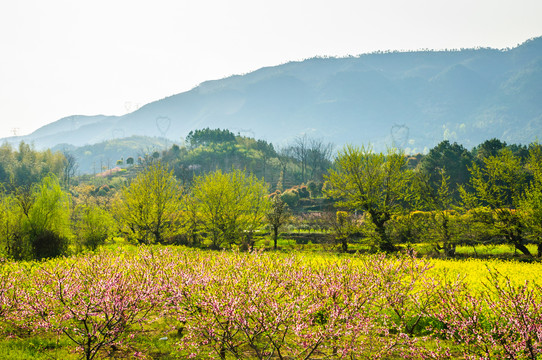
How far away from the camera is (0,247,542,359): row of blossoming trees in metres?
6.84

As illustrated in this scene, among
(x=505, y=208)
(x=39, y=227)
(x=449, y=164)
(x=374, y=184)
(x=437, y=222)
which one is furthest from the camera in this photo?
(x=449, y=164)

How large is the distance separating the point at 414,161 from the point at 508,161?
5167cm

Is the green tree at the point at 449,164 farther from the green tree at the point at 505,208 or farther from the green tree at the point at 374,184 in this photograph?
the green tree at the point at 374,184

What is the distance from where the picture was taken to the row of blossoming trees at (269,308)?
22.5 ft

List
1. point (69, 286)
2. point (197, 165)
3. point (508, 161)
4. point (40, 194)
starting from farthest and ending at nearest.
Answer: point (197, 165) < point (508, 161) < point (40, 194) < point (69, 286)

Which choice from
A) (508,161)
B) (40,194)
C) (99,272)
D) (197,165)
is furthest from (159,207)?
(197,165)

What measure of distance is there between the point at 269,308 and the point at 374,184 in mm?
23350

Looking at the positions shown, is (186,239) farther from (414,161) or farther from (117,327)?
(414,161)

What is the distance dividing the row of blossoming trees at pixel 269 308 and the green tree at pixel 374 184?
56.3 feet

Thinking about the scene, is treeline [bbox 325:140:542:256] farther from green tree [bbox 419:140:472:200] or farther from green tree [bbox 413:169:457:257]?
green tree [bbox 419:140:472:200]

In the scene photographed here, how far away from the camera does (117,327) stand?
26.9ft

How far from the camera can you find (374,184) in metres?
28.9

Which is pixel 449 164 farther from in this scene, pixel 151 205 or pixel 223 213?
pixel 151 205

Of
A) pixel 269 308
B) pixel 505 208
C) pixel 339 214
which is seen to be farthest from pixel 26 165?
pixel 505 208
